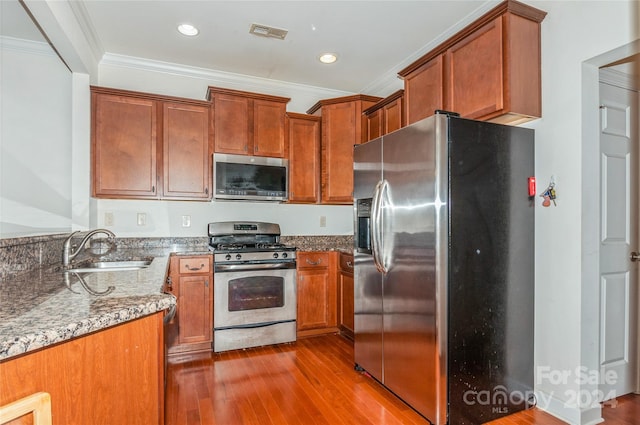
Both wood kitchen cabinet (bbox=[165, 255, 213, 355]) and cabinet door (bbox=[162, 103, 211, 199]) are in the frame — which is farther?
cabinet door (bbox=[162, 103, 211, 199])

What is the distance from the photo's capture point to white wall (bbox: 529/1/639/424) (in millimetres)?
1934

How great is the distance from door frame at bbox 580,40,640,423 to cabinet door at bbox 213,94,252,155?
2646 mm

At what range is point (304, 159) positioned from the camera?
3.63 meters

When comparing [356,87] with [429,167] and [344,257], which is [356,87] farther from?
[429,167]

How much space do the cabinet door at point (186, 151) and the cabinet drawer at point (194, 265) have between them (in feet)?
2.01

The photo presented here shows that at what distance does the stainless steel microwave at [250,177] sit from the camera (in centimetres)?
326

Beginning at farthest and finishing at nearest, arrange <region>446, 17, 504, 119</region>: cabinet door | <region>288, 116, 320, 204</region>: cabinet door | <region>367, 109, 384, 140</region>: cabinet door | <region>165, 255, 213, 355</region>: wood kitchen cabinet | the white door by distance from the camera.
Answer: <region>288, 116, 320, 204</region>: cabinet door → <region>367, 109, 384, 140</region>: cabinet door → <region>165, 255, 213, 355</region>: wood kitchen cabinet → the white door → <region>446, 17, 504, 119</region>: cabinet door

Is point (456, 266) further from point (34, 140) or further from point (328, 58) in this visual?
point (34, 140)

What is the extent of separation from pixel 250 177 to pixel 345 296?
1.50m

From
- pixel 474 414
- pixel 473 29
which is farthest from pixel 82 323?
pixel 473 29

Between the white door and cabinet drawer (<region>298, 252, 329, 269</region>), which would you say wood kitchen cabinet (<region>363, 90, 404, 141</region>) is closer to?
cabinet drawer (<region>298, 252, 329, 269</region>)

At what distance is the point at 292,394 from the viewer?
2320 mm

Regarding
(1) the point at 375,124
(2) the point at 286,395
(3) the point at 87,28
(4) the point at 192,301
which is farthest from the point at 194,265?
(1) the point at 375,124

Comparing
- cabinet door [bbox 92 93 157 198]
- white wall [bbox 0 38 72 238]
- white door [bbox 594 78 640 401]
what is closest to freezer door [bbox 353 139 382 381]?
white door [bbox 594 78 640 401]
